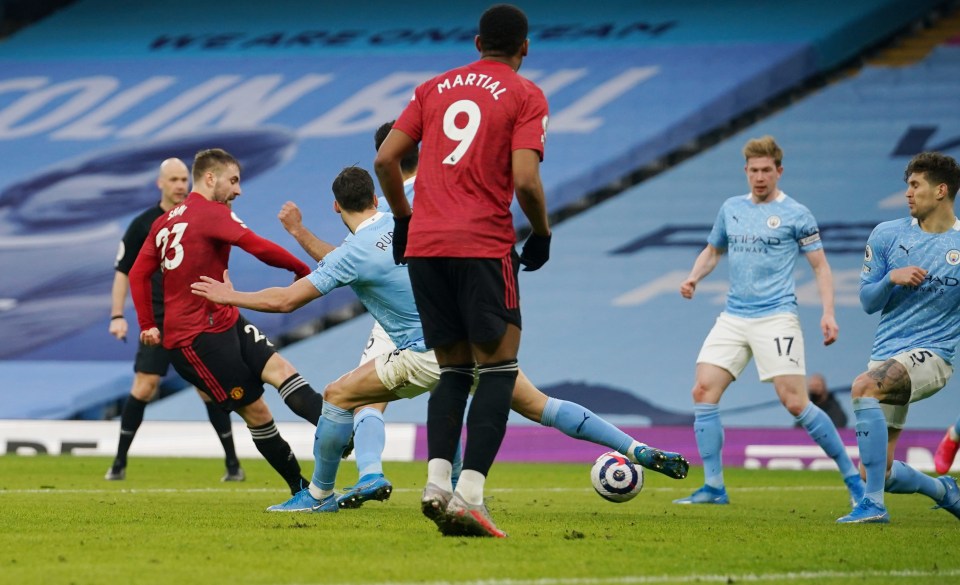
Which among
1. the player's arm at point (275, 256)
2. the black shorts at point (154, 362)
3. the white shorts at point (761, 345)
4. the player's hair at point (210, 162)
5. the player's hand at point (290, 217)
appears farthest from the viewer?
the black shorts at point (154, 362)

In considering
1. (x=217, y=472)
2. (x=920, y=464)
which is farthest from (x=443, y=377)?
(x=920, y=464)

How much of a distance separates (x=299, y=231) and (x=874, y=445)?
10.7 ft

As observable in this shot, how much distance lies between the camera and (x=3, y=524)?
20.9 ft

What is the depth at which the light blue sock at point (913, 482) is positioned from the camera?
23.7ft

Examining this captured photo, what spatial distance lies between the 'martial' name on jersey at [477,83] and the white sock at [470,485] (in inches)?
61.6

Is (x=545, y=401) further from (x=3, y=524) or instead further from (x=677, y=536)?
(x=3, y=524)

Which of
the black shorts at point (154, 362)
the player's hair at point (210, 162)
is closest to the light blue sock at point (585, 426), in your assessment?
the player's hair at point (210, 162)

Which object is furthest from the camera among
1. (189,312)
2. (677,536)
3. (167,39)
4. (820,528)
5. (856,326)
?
(167,39)

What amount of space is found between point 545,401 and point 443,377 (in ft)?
4.54

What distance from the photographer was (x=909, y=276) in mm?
6859

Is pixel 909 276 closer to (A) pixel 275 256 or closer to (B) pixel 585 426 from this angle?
(B) pixel 585 426

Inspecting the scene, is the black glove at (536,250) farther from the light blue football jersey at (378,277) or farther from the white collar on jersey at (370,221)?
the white collar on jersey at (370,221)

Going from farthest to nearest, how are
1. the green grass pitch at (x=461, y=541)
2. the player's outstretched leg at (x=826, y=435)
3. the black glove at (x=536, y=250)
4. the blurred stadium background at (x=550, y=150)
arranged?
the blurred stadium background at (x=550, y=150) < the player's outstretched leg at (x=826, y=435) < the black glove at (x=536, y=250) < the green grass pitch at (x=461, y=541)

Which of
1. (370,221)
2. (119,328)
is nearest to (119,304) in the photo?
(119,328)
